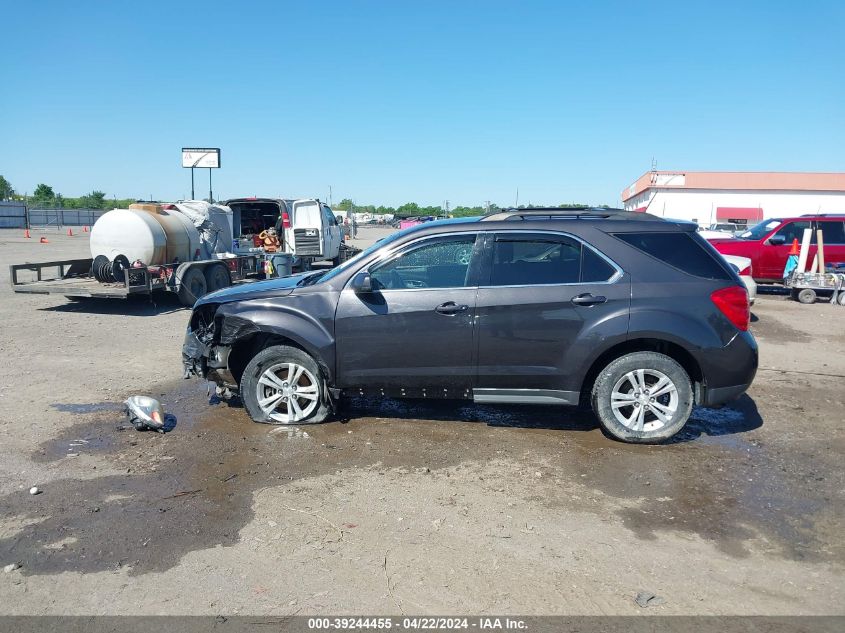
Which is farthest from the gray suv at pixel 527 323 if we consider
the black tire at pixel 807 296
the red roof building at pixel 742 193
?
the red roof building at pixel 742 193

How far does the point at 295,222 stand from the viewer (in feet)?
59.0

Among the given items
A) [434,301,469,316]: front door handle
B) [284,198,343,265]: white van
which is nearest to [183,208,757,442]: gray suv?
[434,301,469,316]: front door handle

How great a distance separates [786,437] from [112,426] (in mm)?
6126

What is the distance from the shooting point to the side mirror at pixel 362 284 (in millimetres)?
5328

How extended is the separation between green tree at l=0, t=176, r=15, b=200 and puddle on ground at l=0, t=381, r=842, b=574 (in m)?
73.2

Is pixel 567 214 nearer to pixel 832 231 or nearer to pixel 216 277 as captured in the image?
pixel 216 277

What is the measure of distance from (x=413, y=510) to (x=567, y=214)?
309 cm

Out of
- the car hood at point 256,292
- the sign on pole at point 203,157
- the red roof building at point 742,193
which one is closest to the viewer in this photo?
the car hood at point 256,292

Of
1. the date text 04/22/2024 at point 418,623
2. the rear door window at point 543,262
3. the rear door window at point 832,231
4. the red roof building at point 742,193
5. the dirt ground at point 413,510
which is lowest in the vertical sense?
the date text 04/22/2024 at point 418,623

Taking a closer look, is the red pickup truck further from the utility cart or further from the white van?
the white van

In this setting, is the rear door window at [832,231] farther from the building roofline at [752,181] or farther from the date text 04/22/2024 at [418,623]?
the building roofline at [752,181]

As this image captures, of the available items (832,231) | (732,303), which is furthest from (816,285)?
(732,303)

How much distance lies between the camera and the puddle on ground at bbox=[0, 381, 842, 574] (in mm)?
3773

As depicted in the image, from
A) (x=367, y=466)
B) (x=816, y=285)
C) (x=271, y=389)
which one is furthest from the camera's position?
(x=816, y=285)
